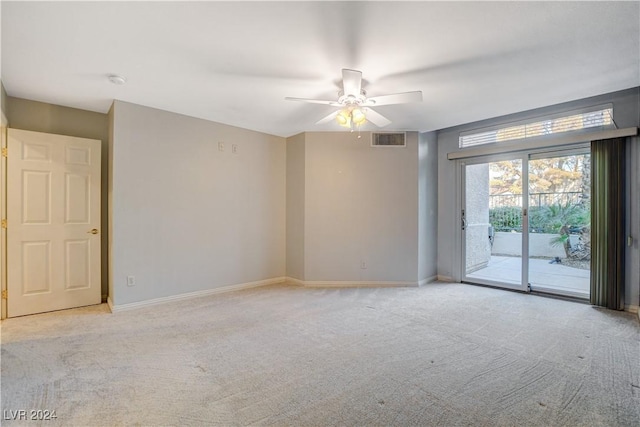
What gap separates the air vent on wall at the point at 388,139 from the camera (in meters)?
4.92

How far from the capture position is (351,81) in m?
2.64

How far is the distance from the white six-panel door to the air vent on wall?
12.9ft

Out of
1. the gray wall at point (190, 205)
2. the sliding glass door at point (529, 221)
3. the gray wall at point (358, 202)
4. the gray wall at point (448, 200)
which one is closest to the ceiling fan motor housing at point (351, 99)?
the gray wall at point (358, 202)

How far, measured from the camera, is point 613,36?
2.28 meters

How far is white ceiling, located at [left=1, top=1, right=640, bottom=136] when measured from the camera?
2.02 metres

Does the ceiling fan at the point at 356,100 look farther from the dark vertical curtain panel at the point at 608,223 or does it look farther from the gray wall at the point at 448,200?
the dark vertical curtain panel at the point at 608,223

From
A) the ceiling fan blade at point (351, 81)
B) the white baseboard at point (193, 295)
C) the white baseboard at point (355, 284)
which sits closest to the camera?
the ceiling fan blade at point (351, 81)

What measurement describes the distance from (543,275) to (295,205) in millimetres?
3940

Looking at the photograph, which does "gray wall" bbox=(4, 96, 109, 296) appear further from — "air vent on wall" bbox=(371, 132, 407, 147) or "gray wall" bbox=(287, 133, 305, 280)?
"air vent on wall" bbox=(371, 132, 407, 147)

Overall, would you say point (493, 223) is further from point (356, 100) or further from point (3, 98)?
point (3, 98)

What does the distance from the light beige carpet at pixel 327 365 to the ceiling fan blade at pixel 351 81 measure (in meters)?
2.35

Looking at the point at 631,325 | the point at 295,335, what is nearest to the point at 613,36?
the point at 631,325

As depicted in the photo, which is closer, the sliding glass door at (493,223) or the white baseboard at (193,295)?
the white baseboard at (193,295)

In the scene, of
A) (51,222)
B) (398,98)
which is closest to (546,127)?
(398,98)
